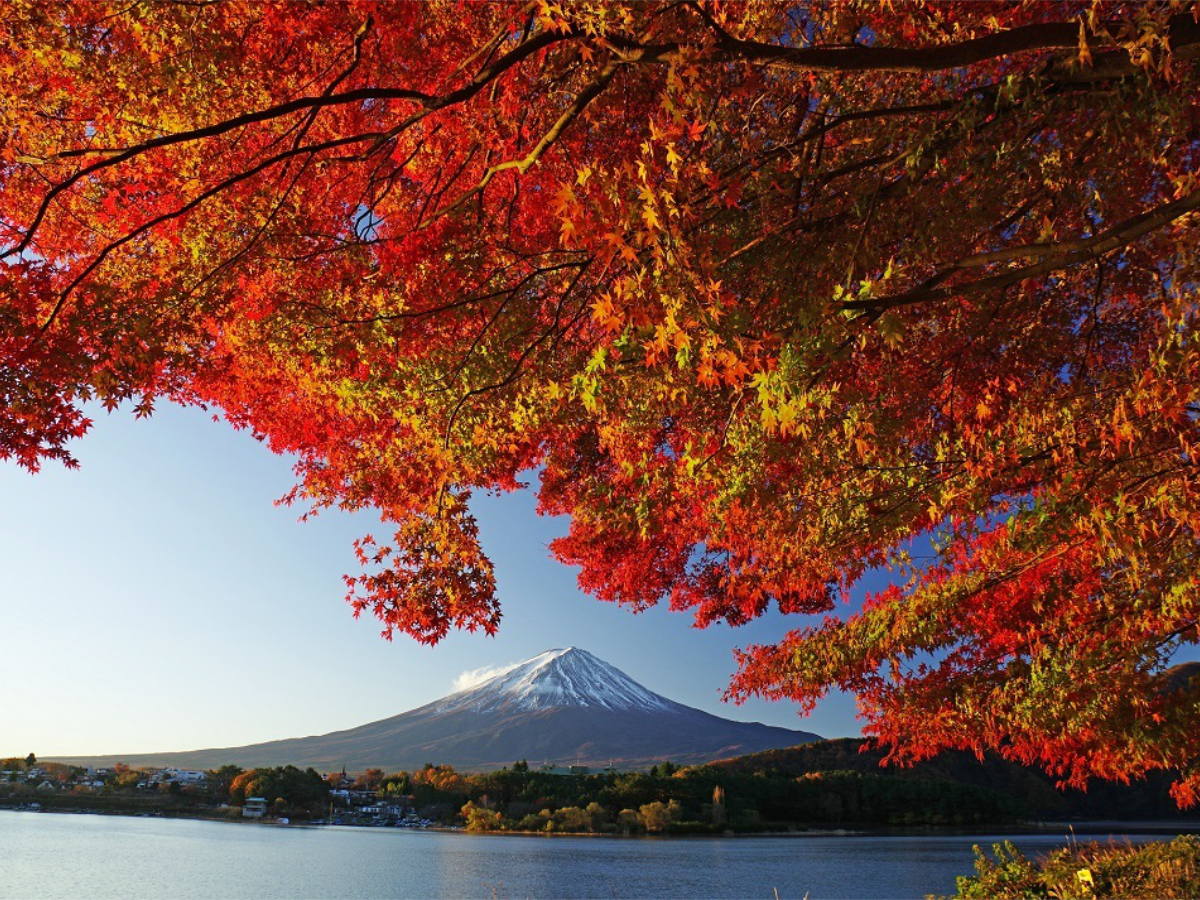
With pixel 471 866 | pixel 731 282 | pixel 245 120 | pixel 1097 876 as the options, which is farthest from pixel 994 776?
pixel 245 120

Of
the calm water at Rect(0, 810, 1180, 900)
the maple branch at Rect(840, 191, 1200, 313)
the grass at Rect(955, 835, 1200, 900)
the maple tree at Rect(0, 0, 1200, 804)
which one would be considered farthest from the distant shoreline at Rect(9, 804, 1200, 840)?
the maple branch at Rect(840, 191, 1200, 313)

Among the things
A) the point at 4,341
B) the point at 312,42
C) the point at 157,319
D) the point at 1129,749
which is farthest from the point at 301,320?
the point at 1129,749

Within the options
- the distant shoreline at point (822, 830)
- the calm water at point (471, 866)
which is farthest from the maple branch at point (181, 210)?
the distant shoreline at point (822, 830)

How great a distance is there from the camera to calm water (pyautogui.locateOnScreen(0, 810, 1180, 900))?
60.7 ft

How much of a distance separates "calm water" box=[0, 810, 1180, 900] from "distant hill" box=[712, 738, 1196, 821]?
888 centimetres

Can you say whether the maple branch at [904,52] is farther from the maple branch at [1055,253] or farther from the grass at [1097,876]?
the grass at [1097,876]

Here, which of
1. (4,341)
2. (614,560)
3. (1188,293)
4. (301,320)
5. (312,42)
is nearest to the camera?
(1188,293)

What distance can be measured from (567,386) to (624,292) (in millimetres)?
2434

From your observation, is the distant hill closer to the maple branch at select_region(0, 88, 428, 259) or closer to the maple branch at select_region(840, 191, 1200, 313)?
the maple branch at select_region(840, 191, 1200, 313)

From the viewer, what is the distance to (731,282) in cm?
481

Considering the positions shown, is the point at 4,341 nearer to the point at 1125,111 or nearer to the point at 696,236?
the point at 696,236

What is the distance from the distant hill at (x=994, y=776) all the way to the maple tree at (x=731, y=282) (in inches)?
1463

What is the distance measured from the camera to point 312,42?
662cm

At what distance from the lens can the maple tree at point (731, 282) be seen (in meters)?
3.54
